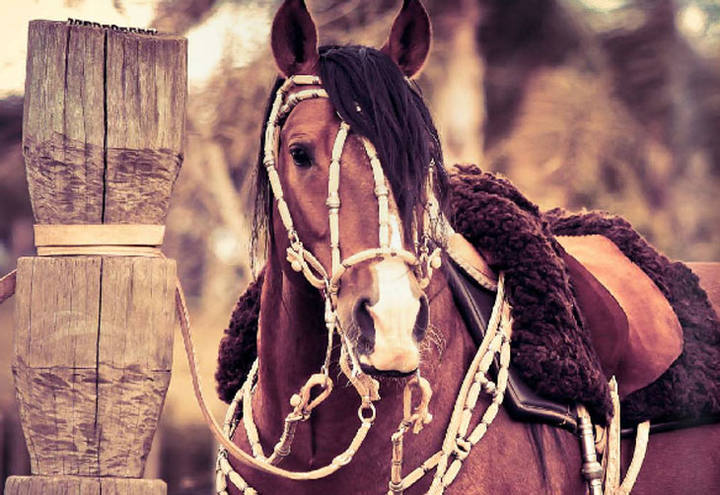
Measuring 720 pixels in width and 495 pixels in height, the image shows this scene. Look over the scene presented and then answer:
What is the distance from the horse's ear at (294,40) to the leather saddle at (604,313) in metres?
0.65

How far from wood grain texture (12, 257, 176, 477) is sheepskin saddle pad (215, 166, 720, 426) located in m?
0.94

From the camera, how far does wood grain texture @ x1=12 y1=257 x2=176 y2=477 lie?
206cm

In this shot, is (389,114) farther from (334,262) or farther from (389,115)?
(334,262)

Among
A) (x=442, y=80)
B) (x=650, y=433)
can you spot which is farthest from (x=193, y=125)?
(x=650, y=433)

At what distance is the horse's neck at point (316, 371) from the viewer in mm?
2605

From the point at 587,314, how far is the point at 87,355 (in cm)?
163

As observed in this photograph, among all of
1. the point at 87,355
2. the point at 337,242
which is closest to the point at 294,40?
the point at 337,242

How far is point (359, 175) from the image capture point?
2.38 meters

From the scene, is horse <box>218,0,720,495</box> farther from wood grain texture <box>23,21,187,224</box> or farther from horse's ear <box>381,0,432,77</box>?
wood grain texture <box>23,21,187,224</box>

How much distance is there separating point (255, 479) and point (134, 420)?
2.35ft

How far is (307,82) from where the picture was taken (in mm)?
2605

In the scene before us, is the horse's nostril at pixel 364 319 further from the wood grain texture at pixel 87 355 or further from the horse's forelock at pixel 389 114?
the wood grain texture at pixel 87 355

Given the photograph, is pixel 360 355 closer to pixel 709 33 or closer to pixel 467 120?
pixel 467 120

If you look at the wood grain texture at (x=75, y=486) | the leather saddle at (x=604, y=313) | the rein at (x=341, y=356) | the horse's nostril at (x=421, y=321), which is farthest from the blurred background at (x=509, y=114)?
the horse's nostril at (x=421, y=321)
